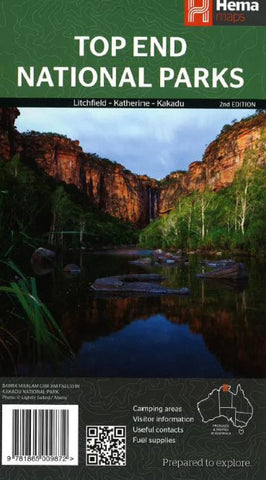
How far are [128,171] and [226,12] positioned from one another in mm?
1690

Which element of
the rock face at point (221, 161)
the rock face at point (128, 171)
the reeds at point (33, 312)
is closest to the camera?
the reeds at point (33, 312)

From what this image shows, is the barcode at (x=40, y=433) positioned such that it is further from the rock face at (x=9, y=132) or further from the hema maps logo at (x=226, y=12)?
the hema maps logo at (x=226, y=12)

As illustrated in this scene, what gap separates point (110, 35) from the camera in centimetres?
171

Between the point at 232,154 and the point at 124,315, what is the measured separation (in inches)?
128

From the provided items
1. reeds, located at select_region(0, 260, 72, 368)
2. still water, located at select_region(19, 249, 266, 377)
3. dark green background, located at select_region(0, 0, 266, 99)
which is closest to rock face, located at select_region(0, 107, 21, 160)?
dark green background, located at select_region(0, 0, 266, 99)

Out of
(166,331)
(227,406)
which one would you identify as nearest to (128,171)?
(166,331)

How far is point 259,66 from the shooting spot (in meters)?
1.71

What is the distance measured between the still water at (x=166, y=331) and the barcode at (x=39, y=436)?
0.64ft

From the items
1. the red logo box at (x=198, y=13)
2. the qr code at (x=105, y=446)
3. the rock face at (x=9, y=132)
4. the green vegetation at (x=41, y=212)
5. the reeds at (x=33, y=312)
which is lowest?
the qr code at (x=105, y=446)

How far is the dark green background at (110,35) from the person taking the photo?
169 centimetres

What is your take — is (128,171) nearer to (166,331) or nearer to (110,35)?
(110,35)

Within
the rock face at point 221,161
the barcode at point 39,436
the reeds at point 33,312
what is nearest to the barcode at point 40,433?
the barcode at point 39,436

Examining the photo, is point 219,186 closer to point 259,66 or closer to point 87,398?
point 259,66

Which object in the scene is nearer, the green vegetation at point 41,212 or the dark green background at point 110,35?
the green vegetation at point 41,212
